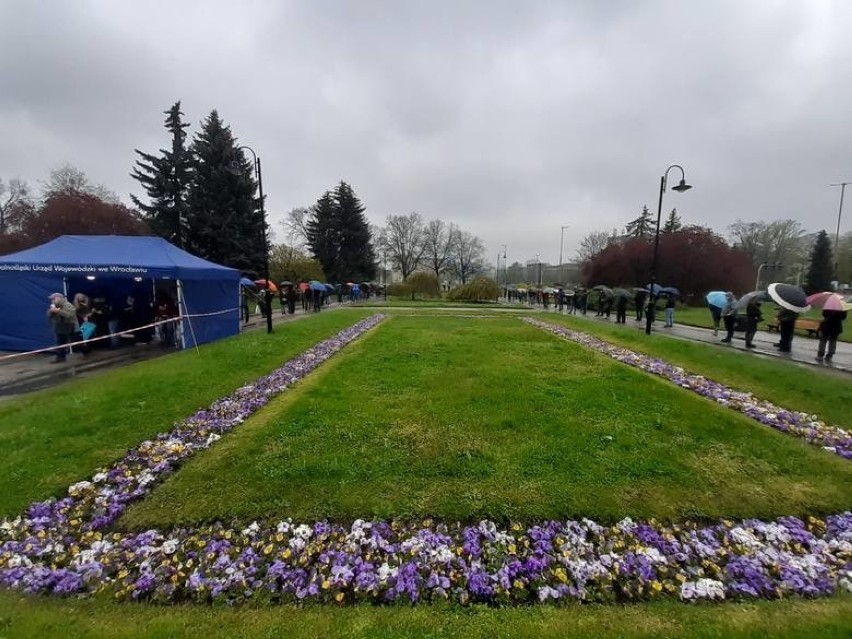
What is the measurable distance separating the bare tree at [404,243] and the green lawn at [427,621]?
7405 cm

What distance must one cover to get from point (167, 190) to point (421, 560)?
35.7 metres

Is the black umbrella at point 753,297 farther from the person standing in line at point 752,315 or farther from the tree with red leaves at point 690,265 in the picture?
the tree with red leaves at point 690,265

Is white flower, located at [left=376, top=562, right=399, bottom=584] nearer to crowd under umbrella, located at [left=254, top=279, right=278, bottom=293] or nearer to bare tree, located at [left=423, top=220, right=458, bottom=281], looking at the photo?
crowd under umbrella, located at [left=254, top=279, right=278, bottom=293]

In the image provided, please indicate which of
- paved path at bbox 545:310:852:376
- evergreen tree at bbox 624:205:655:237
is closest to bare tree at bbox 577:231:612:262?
evergreen tree at bbox 624:205:655:237

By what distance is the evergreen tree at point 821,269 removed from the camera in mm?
39344

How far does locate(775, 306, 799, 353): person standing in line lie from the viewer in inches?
434

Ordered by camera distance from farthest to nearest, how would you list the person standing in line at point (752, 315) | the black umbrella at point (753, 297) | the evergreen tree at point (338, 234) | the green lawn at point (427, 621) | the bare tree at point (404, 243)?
the bare tree at point (404, 243) → the evergreen tree at point (338, 234) → the person standing in line at point (752, 315) → the black umbrella at point (753, 297) → the green lawn at point (427, 621)

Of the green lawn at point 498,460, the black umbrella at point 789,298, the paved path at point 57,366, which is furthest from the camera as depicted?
the black umbrella at point 789,298

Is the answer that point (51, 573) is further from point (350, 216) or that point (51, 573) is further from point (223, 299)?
point (350, 216)

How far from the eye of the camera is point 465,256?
80.5 meters

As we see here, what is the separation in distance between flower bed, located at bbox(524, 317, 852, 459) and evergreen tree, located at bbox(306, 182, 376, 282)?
48175mm

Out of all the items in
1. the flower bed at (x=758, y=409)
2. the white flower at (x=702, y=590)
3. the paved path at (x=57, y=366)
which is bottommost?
the paved path at (x=57, y=366)

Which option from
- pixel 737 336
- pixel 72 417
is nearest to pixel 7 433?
pixel 72 417

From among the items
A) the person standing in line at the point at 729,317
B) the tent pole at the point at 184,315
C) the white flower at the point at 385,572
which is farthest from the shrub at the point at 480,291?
the white flower at the point at 385,572
